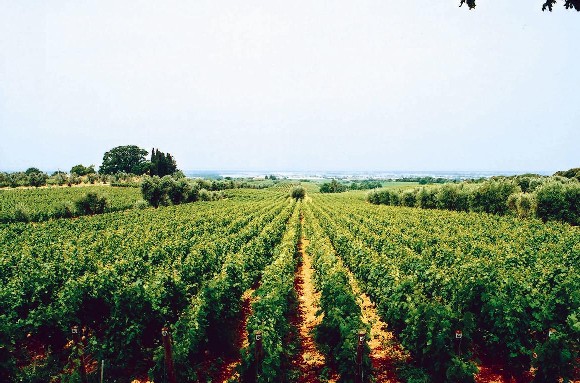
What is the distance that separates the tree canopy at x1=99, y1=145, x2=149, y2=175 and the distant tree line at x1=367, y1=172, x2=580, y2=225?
10515cm

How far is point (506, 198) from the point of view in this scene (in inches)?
2037

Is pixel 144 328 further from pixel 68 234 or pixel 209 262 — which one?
pixel 68 234

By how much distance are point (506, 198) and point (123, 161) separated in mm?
132847

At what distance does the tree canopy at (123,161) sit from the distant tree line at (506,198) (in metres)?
105

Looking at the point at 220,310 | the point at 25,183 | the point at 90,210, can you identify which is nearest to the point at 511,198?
the point at 220,310

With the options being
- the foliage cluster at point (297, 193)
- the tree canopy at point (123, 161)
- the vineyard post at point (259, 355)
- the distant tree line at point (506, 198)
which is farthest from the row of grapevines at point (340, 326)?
the tree canopy at point (123, 161)

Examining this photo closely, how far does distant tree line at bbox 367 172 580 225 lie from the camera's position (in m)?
41.5

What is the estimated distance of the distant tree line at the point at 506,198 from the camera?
136 feet

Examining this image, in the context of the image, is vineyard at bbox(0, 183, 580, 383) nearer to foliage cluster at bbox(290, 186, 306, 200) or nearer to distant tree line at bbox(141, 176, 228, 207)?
distant tree line at bbox(141, 176, 228, 207)

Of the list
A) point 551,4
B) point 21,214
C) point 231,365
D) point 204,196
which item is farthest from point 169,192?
point 551,4

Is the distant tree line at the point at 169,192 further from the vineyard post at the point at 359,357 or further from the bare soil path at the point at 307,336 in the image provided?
the vineyard post at the point at 359,357

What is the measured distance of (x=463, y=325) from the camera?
8.43 m

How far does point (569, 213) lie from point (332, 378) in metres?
45.2

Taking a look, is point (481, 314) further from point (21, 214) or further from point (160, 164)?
point (160, 164)
